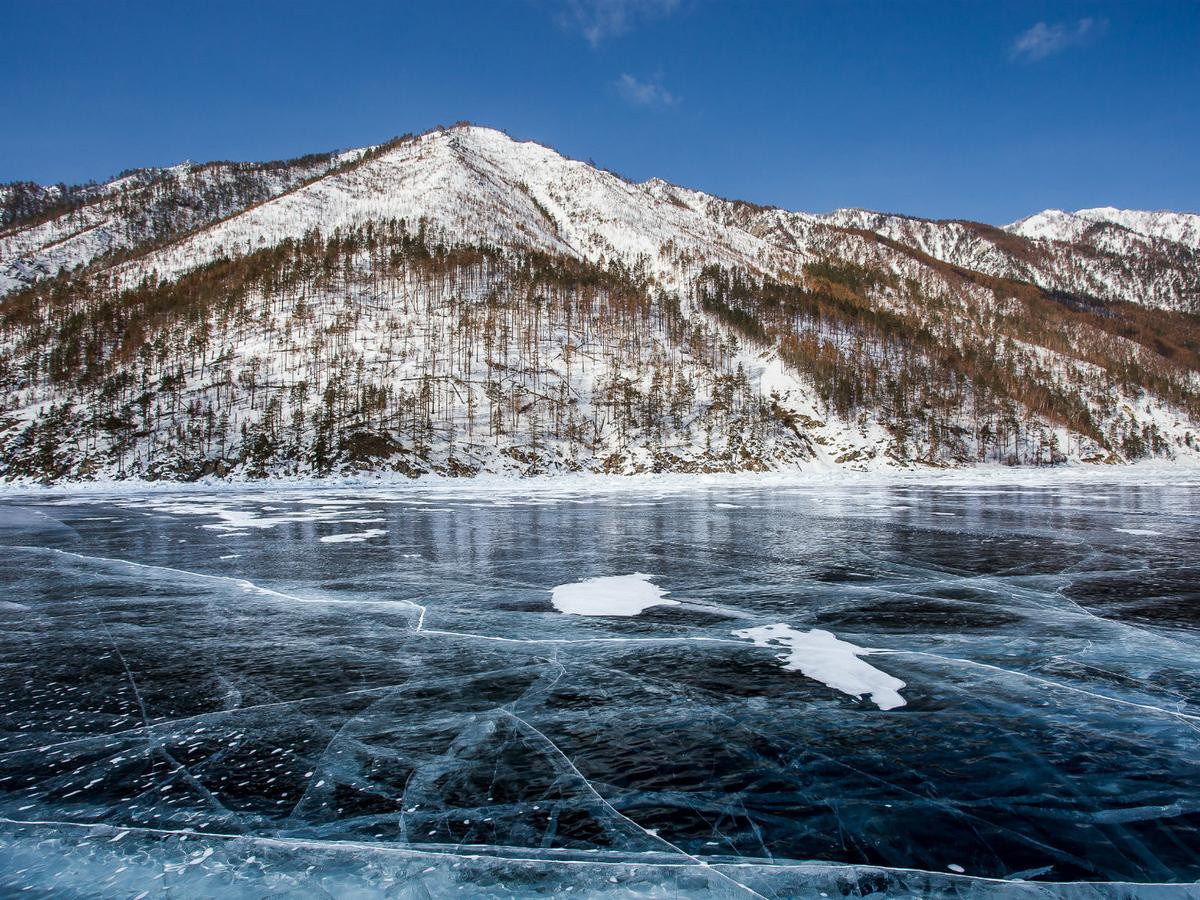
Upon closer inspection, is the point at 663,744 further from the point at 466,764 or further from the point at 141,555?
the point at 141,555

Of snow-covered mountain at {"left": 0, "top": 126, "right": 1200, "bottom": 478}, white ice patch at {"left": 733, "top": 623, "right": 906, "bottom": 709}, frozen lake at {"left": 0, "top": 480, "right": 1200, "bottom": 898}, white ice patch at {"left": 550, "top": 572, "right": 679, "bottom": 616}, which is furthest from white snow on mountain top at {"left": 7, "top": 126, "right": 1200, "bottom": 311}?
white ice patch at {"left": 733, "top": 623, "right": 906, "bottom": 709}

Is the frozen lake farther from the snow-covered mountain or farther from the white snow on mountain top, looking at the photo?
the white snow on mountain top

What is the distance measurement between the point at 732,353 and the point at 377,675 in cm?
9424

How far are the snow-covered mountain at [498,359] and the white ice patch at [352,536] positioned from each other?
39.8 m

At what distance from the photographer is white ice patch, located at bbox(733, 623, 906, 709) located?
591 centimetres

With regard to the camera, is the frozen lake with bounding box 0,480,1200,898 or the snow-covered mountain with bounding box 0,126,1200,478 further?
the snow-covered mountain with bounding box 0,126,1200,478

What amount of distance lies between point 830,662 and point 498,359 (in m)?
76.1

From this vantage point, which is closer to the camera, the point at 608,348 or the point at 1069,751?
the point at 1069,751

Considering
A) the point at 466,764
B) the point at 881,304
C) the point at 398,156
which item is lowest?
the point at 466,764

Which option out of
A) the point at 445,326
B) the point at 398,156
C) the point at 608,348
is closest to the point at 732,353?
the point at 608,348

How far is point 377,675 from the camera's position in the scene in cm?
644

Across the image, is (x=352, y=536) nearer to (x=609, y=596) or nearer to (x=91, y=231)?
(x=609, y=596)

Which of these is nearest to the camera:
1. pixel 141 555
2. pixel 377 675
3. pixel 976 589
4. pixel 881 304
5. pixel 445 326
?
pixel 377 675

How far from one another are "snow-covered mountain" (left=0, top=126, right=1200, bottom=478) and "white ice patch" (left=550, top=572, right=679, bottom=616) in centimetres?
4985
